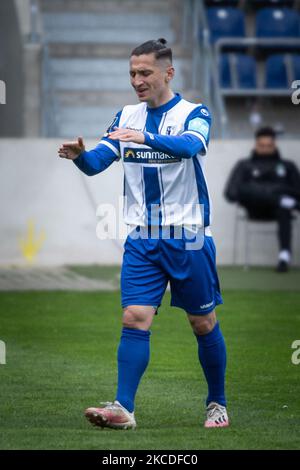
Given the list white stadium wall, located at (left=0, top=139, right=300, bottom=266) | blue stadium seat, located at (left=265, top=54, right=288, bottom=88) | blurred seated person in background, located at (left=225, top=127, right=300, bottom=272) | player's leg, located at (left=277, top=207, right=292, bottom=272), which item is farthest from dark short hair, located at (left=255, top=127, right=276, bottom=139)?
blue stadium seat, located at (left=265, top=54, right=288, bottom=88)

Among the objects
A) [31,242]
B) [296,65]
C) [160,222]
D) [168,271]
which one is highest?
[296,65]

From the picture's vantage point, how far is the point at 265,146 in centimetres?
1567

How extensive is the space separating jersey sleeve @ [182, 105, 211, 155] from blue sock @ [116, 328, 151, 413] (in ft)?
3.38

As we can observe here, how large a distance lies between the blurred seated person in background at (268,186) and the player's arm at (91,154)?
894 centimetres

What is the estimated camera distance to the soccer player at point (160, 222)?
6441mm

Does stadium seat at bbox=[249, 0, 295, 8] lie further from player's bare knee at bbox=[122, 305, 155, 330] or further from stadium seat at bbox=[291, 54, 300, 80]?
player's bare knee at bbox=[122, 305, 155, 330]

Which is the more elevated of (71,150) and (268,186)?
(71,150)

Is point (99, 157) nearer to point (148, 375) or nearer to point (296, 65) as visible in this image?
point (148, 375)

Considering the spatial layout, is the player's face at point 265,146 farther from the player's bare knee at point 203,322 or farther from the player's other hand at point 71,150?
the player's other hand at point 71,150

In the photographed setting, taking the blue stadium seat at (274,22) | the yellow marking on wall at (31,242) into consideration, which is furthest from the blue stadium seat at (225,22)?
the yellow marking on wall at (31,242)

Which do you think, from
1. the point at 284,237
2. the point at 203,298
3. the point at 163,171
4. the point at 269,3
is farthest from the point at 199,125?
the point at 269,3

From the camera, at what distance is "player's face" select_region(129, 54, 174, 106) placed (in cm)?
649

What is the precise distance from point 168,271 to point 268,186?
9497 mm
